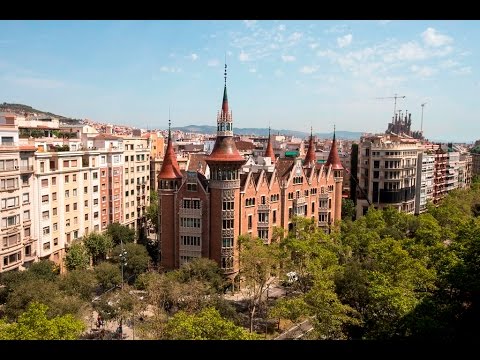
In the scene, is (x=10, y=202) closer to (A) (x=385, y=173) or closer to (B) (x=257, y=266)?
(B) (x=257, y=266)

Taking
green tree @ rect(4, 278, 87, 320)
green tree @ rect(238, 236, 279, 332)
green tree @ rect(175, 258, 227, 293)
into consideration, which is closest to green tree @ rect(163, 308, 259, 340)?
green tree @ rect(4, 278, 87, 320)

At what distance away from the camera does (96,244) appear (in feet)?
96.2

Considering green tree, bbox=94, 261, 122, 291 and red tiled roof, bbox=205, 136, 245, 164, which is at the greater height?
red tiled roof, bbox=205, 136, 245, 164

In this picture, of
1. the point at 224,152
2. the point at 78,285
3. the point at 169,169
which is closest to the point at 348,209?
the point at 224,152

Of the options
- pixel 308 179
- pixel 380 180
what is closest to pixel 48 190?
pixel 308 179

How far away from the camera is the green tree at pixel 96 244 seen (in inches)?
1152

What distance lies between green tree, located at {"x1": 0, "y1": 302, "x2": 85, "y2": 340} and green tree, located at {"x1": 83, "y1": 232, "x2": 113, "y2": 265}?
1626 centimetres

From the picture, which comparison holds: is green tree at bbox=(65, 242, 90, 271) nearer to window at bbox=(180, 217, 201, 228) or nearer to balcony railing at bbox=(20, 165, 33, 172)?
balcony railing at bbox=(20, 165, 33, 172)

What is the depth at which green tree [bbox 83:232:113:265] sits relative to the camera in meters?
29.2

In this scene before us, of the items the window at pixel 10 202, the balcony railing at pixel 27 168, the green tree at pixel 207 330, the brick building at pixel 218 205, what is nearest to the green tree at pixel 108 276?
the brick building at pixel 218 205

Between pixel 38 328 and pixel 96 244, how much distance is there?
56.9 feet
